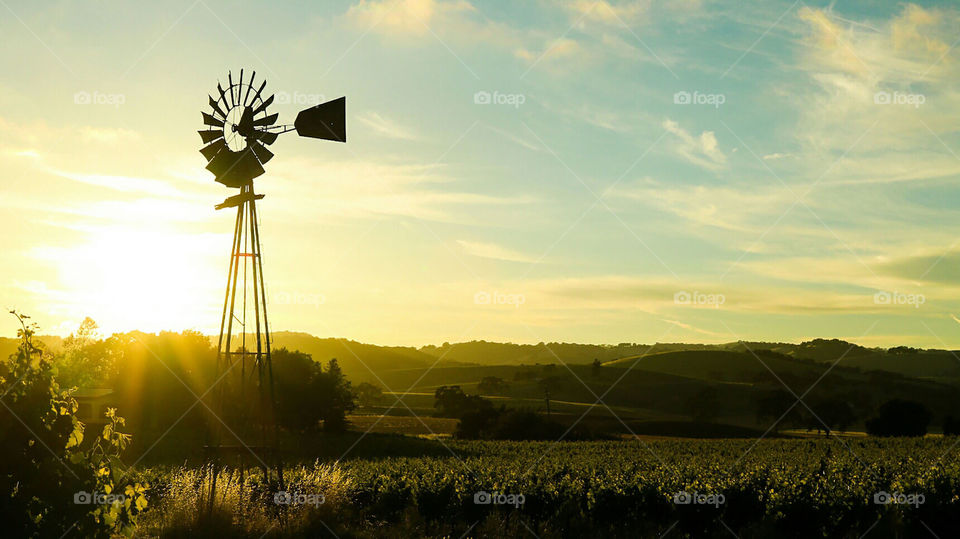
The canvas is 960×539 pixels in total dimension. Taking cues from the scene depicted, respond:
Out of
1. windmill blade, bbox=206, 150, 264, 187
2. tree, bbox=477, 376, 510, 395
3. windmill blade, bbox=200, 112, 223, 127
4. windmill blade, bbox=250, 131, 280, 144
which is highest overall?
windmill blade, bbox=200, 112, 223, 127

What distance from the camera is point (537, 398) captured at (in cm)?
13688

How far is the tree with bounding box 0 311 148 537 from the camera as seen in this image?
726 centimetres

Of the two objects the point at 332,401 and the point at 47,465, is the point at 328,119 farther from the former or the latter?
the point at 332,401

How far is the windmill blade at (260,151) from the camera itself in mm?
17203

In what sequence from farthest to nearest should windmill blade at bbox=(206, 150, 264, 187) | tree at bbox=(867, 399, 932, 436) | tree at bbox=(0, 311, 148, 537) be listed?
tree at bbox=(867, 399, 932, 436)
windmill blade at bbox=(206, 150, 264, 187)
tree at bbox=(0, 311, 148, 537)

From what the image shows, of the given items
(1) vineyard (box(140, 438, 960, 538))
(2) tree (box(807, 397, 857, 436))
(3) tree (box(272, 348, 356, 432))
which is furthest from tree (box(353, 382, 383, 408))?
(1) vineyard (box(140, 438, 960, 538))

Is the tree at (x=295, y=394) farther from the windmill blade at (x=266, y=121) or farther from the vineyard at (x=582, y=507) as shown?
the windmill blade at (x=266, y=121)

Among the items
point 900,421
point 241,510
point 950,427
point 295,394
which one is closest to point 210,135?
point 241,510

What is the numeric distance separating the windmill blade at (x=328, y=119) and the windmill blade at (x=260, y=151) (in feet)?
3.93

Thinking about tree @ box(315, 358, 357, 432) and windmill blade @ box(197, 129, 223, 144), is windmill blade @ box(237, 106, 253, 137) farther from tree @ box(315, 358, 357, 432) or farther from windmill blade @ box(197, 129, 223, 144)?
tree @ box(315, 358, 357, 432)

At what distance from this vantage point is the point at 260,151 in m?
17.2

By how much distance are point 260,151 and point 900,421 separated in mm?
99870

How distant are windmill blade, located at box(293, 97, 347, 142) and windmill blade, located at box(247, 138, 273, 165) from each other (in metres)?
1.20

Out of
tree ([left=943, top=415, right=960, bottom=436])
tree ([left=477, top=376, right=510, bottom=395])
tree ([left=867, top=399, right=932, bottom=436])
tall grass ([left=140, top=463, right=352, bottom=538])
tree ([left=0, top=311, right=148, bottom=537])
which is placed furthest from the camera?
tree ([left=477, top=376, right=510, bottom=395])
